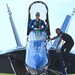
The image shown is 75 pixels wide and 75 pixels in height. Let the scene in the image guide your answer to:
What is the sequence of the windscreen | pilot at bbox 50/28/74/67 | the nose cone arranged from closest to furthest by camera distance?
the nose cone → pilot at bbox 50/28/74/67 → the windscreen

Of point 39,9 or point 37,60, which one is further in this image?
point 39,9

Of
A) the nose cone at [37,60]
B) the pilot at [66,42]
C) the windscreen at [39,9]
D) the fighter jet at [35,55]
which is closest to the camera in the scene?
the nose cone at [37,60]

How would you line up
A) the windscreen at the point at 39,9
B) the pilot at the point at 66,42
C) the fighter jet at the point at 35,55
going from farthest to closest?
the windscreen at the point at 39,9, the pilot at the point at 66,42, the fighter jet at the point at 35,55

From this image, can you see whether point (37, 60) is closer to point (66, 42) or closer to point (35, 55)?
point (35, 55)

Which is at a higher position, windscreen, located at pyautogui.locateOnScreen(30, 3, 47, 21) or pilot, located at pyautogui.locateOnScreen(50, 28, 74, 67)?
windscreen, located at pyautogui.locateOnScreen(30, 3, 47, 21)

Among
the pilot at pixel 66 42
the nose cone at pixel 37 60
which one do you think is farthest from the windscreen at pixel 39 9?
the nose cone at pixel 37 60

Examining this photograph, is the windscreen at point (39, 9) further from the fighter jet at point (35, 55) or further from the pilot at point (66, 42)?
the pilot at point (66, 42)

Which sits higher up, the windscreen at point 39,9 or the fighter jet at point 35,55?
the windscreen at point 39,9

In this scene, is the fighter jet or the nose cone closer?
the nose cone

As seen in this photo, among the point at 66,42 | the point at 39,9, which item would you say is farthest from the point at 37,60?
the point at 39,9

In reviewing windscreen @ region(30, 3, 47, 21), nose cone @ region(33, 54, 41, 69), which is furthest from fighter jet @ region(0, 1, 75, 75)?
windscreen @ region(30, 3, 47, 21)

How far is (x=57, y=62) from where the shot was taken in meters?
13.6

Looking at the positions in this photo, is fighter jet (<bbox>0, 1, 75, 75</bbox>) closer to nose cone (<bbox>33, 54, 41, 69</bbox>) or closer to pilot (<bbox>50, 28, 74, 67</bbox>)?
nose cone (<bbox>33, 54, 41, 69</bbox>)

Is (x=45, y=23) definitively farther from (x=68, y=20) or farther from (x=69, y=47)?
(x=68, y=20)
